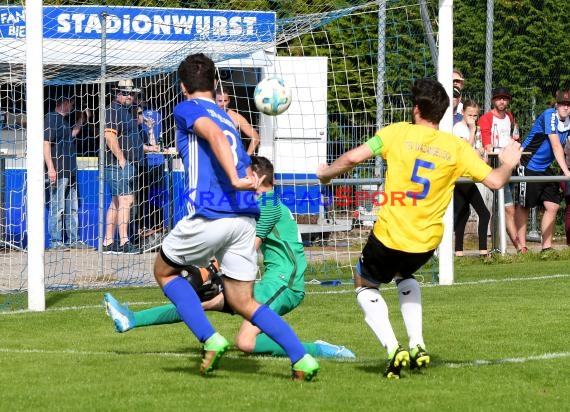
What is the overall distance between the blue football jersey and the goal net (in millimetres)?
6942

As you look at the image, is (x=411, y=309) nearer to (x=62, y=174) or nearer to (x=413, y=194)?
(x=413, y=194)

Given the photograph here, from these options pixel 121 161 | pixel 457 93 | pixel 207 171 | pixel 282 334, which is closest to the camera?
pixel 282 334

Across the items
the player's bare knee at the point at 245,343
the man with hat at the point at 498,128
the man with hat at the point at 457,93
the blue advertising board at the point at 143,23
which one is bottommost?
the player's bare knee at the point at 245,343

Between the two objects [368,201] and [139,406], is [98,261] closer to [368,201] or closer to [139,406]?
[368,201]

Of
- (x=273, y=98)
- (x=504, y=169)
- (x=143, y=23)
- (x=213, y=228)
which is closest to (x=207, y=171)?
(x=213, y=228)

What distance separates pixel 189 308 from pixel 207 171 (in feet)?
2.68

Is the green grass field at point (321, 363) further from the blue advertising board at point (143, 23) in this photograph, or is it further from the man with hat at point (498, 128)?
the blue advertising board at point (143, 23)

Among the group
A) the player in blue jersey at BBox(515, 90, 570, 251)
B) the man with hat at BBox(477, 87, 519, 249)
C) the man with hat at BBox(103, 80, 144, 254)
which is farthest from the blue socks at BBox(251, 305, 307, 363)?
the man with hat at BBox(477, 87, 519, 249)

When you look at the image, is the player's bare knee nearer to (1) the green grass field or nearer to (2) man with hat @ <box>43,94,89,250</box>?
(1) the green grass field

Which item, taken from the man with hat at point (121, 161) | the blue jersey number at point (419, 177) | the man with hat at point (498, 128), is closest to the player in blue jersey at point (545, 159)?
the man with hat at point (498, 128)

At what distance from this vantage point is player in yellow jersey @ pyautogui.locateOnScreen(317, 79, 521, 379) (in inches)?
286

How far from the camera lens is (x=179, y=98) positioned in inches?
631

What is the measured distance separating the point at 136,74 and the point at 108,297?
7843mm

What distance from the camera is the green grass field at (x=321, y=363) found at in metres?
6.42
